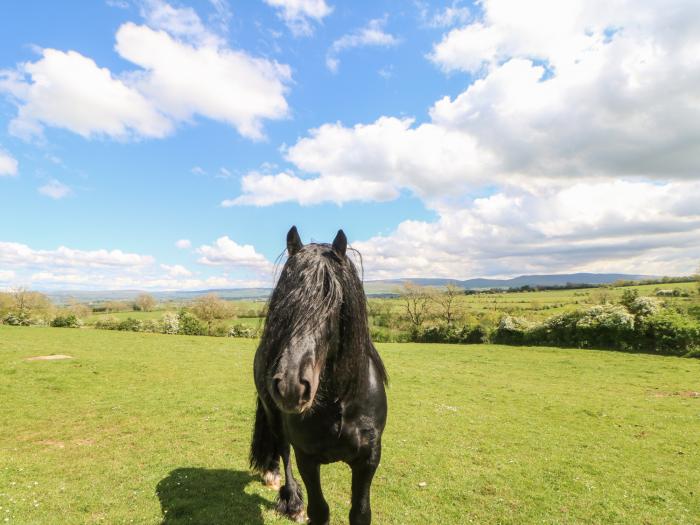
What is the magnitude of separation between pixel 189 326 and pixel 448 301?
3035 centimetres

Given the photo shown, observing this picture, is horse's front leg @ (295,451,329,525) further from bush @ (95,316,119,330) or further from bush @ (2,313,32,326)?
bush @ (2,313,32,326)

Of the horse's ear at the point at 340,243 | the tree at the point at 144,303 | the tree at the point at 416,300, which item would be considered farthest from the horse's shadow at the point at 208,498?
the tree at the point at 144,303

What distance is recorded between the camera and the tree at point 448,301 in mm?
45031

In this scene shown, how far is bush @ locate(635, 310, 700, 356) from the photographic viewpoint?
2262cm

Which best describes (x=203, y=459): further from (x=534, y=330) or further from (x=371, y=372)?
(x=534, y=330)

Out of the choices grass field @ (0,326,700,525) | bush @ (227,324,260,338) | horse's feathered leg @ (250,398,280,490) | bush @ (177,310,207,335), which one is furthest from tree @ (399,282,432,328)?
horse's feathered leg @ (250,398,280,490)

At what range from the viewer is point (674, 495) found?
592 centimetres

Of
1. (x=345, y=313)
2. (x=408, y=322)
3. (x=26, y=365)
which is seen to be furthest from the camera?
(x=408, y=322)

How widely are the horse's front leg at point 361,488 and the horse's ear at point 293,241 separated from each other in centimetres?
203

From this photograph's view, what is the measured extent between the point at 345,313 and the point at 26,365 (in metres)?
18.1

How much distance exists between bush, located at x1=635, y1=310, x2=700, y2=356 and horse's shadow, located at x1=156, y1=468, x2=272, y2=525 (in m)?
27.9

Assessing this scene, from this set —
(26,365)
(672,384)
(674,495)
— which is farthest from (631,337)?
(26,365)

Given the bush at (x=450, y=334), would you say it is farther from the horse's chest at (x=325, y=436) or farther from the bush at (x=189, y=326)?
the horse's chest at (x=325, y=436)

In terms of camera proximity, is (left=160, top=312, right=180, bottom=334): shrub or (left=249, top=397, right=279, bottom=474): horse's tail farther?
(left=160, top=312, right=180, bottom=334): shrub
